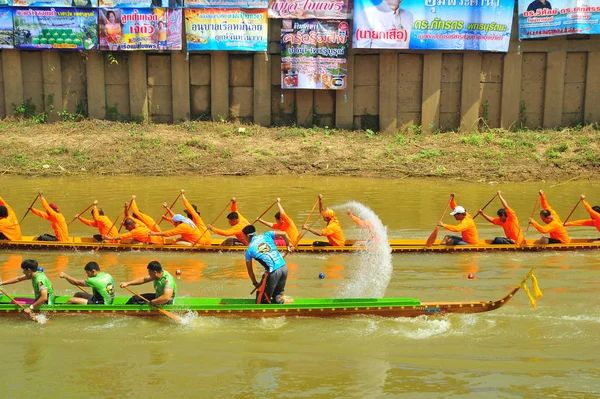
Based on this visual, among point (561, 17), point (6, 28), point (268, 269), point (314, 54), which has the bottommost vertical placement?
point (268, 269)

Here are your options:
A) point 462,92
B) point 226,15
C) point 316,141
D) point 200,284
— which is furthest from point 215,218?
point 462,92

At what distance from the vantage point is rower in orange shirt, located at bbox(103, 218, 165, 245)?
589 inches

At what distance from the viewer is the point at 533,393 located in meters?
8.91

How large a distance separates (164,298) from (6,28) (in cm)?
1527

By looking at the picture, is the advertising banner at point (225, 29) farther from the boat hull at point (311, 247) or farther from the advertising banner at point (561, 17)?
the boat hull at point (311, 247)

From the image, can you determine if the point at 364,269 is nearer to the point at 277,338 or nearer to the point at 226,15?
the point at 277,338

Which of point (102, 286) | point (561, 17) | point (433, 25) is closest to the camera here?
point (102, 286)

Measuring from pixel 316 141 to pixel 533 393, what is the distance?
47.7ft

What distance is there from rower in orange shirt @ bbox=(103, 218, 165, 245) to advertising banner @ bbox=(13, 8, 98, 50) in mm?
9961

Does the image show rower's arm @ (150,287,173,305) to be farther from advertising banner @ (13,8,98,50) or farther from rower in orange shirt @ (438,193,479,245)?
advertising banner @ (13,8,98,50)

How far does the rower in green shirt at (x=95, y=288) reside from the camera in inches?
437

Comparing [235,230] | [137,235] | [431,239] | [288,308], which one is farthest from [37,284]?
[431,239]

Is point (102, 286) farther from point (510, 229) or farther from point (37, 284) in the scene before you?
point (510, 229)

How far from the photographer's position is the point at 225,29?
22.9m
